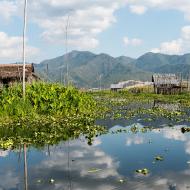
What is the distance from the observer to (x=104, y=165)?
13461mm

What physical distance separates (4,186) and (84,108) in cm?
2020

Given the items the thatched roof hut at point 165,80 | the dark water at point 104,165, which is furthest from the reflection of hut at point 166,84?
the dark water at point 104,165

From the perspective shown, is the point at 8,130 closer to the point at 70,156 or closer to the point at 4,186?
the point at 70,156

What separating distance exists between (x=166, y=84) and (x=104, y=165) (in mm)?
69295

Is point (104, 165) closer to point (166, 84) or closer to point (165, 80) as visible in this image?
point (166, 84)

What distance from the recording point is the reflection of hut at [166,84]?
78.4m

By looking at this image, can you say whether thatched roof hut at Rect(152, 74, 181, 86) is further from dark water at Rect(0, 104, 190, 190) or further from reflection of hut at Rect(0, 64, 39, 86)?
dark water at Rect(0, 104, 190, 190)

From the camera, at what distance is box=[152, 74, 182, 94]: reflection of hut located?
78.4m

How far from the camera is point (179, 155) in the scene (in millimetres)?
14891

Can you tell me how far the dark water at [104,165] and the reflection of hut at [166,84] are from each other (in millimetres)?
59648

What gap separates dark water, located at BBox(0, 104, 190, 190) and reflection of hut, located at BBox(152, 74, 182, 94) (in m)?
59.6

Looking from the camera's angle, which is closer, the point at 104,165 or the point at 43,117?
the point at 104,165

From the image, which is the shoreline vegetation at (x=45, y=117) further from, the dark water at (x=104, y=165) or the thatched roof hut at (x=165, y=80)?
the thatched roof hut at (x=165, y=80)

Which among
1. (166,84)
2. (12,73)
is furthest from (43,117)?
(166,84)
